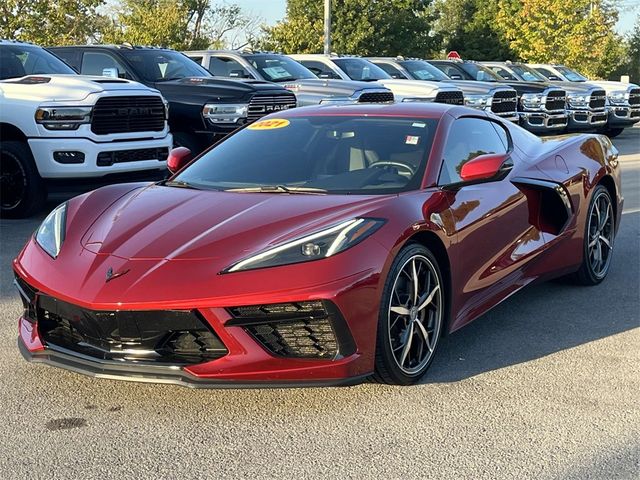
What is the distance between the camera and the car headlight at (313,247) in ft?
12.0

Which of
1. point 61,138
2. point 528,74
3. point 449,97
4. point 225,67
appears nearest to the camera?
point 61,138

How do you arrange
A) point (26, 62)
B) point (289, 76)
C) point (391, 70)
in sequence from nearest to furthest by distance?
point (26, 62) → point (289, 76) → point (391, 70)

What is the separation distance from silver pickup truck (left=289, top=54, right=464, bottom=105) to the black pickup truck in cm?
408

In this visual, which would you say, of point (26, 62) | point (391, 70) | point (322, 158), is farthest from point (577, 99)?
point (322, 158)

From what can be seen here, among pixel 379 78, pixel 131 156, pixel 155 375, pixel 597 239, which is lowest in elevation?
pixel 379 78

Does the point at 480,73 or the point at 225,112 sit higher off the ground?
the point at 225,112

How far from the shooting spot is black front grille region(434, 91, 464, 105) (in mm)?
15828

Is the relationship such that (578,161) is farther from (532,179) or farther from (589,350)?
(589,350)

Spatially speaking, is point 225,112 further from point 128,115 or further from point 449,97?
point 449,97

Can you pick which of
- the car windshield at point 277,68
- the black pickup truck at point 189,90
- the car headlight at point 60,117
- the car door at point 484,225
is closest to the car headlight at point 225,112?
the black pickup truck at point 189,90

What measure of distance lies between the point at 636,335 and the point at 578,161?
1524 millimetres

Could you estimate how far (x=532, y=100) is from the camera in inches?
755

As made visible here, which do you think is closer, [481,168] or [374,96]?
[481,168]

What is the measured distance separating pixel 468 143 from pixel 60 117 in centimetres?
505
